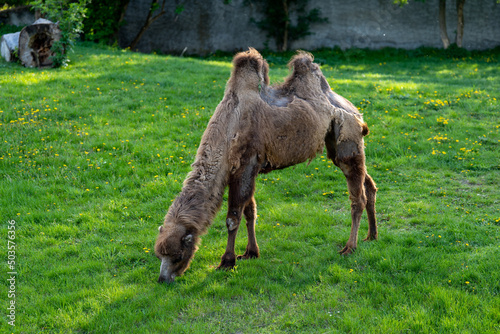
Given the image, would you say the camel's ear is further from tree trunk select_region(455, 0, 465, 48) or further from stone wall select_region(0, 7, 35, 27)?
tree trunk select_region(455, 0, 465, 48)

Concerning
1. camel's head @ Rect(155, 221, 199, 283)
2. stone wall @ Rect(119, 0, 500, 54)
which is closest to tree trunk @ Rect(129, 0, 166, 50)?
stone wall @ Rect(119, 0, 500, 54)

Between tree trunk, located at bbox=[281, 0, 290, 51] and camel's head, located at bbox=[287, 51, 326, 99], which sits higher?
tree trunk, located at bbox=[281, 0, 290, 51]

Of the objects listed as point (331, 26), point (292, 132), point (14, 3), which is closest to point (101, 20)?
point (14, 3)

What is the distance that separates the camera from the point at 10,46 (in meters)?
13.9

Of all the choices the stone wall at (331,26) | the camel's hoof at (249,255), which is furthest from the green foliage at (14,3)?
the camel's hoof at (249,255)

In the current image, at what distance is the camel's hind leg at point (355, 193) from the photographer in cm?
595

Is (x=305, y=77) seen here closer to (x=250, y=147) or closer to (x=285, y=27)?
(x=250, y=147)

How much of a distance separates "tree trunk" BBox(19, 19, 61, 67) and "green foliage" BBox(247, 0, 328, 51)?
38.1ft

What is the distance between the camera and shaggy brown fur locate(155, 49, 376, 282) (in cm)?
505

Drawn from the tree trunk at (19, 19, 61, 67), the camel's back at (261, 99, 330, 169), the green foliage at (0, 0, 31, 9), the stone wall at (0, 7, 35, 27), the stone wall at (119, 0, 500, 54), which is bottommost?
the camel's back at (261, 99, 330, 169)

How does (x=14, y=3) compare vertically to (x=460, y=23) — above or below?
above

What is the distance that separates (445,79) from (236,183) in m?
12.6

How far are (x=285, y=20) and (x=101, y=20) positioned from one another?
8.79 m

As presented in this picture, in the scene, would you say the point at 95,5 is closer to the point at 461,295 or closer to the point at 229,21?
the point at 229,21
